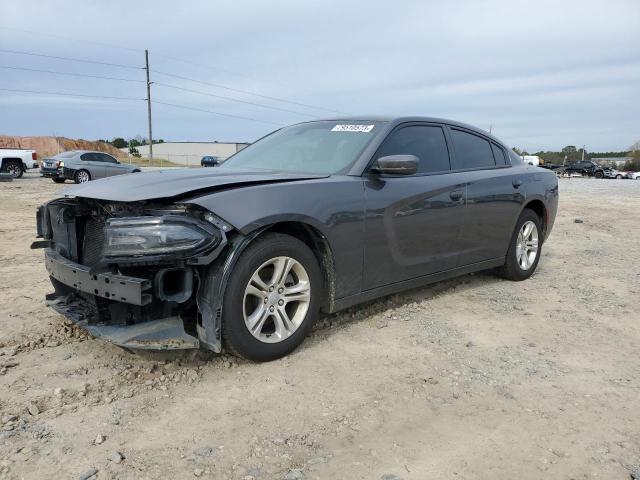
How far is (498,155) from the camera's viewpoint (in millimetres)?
5301

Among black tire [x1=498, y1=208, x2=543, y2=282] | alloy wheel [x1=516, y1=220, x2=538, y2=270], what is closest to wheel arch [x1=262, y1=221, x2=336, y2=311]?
black tire [x1=498, y1=208, x2=543, y2=282]

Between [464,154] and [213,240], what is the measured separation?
9.32ft

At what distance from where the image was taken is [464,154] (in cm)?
478

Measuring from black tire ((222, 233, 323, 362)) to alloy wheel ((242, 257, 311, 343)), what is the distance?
28 mm

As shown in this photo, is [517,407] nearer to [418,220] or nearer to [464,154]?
[418,220]

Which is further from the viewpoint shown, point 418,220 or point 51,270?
point 418,220

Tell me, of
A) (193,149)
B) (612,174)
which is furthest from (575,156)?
(193,149)

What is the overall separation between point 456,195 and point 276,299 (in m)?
1.99

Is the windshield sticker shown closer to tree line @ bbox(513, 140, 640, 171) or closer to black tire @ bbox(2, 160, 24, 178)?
black tire @ bbox(2, 160, 24, 178)

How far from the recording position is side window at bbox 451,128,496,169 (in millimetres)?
4727

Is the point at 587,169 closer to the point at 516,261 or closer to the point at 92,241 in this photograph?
the point at 516,261

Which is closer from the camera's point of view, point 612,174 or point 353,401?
point 353,401

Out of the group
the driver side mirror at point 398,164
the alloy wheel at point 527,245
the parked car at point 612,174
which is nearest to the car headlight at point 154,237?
the driver side mirror at point 398,164

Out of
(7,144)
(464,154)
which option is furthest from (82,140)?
(464,154)
